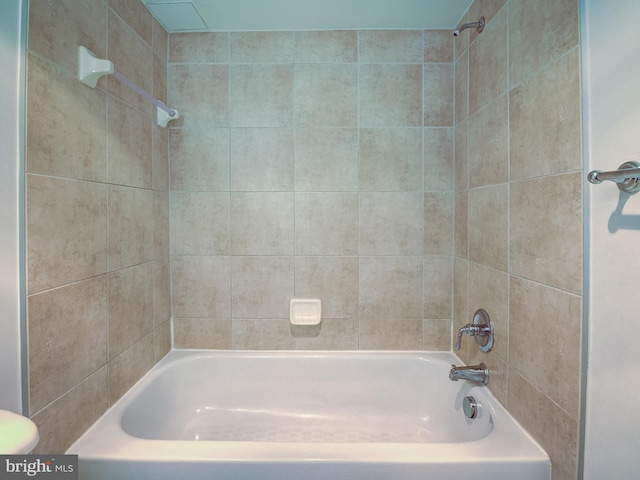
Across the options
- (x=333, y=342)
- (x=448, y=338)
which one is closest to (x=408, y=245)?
(x=448, y=338)

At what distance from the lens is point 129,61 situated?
4.89 feet

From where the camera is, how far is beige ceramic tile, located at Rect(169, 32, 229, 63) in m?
1.84

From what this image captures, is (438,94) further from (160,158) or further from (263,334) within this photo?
(263,334)

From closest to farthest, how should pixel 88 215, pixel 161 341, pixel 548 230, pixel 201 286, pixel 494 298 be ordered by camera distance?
pixel 548 230
pixel 88 215
pixel 494 298
pixel 161 341
pixel 201 286

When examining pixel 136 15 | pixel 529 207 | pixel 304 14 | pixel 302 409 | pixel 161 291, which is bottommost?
pixel 302 409

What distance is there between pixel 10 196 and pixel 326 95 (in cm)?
143

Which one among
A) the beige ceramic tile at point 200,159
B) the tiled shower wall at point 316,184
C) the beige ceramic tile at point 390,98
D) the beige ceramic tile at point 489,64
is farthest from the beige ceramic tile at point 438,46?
the beige ceramic tile at point 200,159

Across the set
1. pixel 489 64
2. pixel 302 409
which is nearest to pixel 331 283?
pixel 302 409

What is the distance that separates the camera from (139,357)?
1.57 meters

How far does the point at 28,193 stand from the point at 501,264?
1.60 meters

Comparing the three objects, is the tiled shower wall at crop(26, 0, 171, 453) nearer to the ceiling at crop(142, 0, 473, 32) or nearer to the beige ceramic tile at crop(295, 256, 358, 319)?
the ceiling at crop(142, 0, 473, 32)

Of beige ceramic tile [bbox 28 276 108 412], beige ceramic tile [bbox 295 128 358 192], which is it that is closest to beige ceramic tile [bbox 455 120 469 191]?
beige ceramic tile [bbox 295 128 358 192]

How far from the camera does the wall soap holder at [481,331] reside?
143 cm

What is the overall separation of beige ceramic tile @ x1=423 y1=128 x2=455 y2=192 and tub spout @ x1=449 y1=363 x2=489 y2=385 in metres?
0.91
